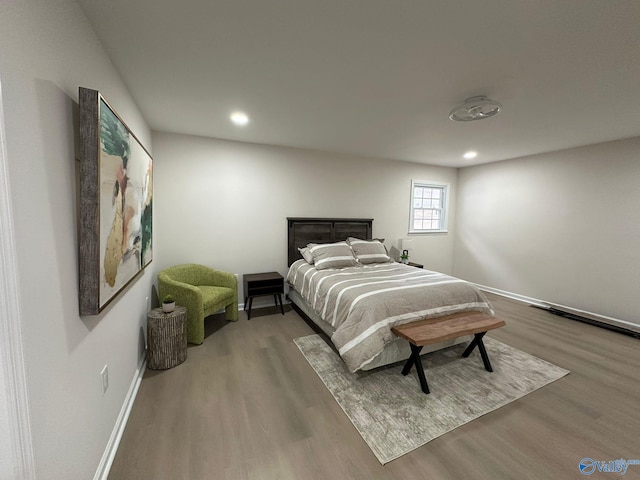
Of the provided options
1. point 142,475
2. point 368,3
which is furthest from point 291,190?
point 142,475

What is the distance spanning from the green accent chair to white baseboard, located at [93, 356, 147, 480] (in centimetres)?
63

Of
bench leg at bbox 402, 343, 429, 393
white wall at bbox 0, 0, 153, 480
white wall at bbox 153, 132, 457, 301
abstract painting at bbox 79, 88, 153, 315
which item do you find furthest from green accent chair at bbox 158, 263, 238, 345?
bench leg at bbox 402, 343, 429, 393

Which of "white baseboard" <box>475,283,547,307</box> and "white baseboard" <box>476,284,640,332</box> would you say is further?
"white baseboard" <box>475,283,547,307</box>

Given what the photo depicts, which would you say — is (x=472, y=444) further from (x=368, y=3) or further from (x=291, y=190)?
(x=291, y=190)

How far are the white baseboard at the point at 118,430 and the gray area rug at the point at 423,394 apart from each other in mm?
1477

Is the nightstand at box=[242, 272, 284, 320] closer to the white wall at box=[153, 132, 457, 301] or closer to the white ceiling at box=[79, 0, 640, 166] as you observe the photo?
the white wall at box=[153, 132, 457, 301]

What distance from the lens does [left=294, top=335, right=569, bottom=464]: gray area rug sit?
1.78m

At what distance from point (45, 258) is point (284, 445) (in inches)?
64.9

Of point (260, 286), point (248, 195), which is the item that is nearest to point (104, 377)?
point (260, 286)

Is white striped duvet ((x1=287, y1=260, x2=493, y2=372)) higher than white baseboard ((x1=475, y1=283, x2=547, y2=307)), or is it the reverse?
white striped duvet ((x1=287, y1=260, x2=493, y2=372))

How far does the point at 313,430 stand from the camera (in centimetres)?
178

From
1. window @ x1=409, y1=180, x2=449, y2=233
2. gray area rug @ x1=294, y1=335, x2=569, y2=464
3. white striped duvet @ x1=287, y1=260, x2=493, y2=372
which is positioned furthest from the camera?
window @ x1=409, y1=180, x2=449, y2=233

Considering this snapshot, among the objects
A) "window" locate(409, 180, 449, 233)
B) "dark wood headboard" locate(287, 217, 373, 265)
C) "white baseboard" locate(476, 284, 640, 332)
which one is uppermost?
"window" locate(409, 180, 449, 233)

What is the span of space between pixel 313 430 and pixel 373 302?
1.09 metres
